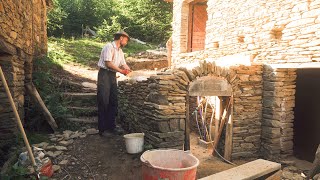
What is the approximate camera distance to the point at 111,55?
5.42 m

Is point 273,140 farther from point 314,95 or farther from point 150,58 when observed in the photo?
point 150,58

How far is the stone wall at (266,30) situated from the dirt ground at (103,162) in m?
2.65

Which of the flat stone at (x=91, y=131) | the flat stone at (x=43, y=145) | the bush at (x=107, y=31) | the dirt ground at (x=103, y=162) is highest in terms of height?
the bush at (x=107, y=31)

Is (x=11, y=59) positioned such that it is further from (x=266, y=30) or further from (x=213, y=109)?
(x=266, y=30)

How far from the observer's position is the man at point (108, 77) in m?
5.44

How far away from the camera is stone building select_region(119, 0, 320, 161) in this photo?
16.8 feet

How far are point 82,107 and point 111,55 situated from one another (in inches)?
88.1

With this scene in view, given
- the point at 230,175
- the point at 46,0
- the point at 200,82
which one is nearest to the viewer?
the point at 230,175

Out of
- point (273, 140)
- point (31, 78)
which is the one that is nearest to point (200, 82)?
point (273, 140)

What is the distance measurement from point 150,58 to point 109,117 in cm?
811

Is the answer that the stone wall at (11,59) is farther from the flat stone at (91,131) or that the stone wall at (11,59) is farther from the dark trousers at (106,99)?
the dark trousers at (106,99)

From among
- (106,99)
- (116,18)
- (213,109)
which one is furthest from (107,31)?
(106,99)

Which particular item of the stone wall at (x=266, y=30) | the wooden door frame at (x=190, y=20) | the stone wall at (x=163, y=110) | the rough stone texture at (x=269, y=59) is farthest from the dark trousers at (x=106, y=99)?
the wooden door frame at (x=190, y=20)

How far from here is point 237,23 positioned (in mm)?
6906
